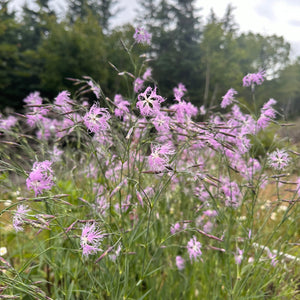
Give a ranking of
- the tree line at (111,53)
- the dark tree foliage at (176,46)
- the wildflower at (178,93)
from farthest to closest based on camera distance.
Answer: the dark tree foliage at (176,46), the tree line at (111,53), the wildflower at (178,93)

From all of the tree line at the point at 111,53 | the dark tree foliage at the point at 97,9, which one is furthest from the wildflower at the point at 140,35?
the dark tree foliage at the point at 97,9

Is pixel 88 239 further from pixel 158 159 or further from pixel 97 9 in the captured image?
pixel 97 9

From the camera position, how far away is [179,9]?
20.1 meters

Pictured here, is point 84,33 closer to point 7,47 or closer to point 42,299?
point 7,47

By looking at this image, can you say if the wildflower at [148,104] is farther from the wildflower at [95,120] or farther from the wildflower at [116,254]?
the wildflower at [116,254]

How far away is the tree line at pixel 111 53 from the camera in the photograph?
1309cm

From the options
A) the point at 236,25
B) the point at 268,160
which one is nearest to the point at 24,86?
the point at 268,160

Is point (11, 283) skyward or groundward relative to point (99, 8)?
groundward

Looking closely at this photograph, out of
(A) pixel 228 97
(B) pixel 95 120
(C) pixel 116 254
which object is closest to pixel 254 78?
(A) pixel 228 97

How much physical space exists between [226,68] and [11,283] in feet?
57.8

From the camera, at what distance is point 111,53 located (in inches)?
529

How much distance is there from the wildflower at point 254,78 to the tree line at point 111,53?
6.17 metres

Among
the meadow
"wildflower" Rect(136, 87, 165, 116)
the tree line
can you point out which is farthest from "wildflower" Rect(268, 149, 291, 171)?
the tree line

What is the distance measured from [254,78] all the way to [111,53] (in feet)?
41.4
